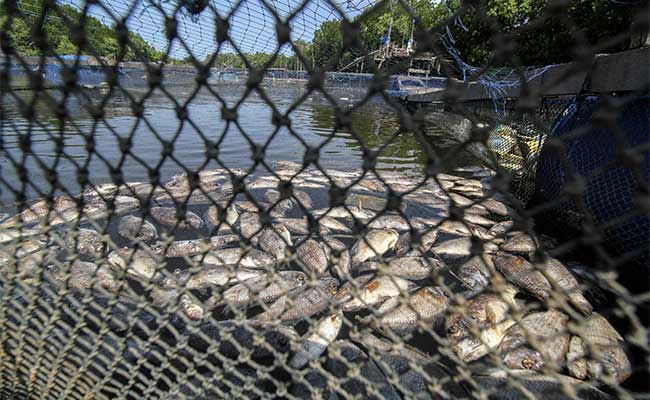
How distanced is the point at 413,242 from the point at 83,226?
5.31m

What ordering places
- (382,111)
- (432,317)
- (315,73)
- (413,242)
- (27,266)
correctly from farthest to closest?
(382,111) → (27,266) → (432,317) → (413,242) → (315,73)

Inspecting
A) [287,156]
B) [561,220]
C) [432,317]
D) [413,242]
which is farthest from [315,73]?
[287,156]

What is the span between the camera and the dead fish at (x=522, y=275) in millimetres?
3851

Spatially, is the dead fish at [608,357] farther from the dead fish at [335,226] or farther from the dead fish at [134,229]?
the dead fish at [134,229]

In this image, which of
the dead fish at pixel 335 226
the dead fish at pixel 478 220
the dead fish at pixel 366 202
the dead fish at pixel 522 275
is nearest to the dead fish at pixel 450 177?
the dead fish at pixel 478 220

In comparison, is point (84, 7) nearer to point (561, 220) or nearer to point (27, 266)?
point (27, 266)

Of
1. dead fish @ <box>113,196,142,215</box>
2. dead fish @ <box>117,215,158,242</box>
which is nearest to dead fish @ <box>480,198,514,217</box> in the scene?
dead fish @ <box>117,215,158,242</box>

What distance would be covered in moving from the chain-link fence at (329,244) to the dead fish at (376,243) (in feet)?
0.09

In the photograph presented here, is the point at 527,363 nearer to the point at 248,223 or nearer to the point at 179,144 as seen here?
the point at 248,223

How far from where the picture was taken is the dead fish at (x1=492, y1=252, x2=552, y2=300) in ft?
12.6

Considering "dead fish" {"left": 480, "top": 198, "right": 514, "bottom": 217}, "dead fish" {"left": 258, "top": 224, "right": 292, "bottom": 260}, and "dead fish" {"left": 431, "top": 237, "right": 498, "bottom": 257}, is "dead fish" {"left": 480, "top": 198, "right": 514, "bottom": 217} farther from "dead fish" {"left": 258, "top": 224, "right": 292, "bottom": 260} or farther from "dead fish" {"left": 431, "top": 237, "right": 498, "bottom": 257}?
"dead fish" {"left": 258, "top": 224, "right": 292, "bottom": 260}

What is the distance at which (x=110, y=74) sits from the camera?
4.65 feet

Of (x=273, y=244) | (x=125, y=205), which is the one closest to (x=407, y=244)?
(x=273, y=244)

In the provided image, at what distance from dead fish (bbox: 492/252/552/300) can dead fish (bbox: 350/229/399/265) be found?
1234 millimetres
